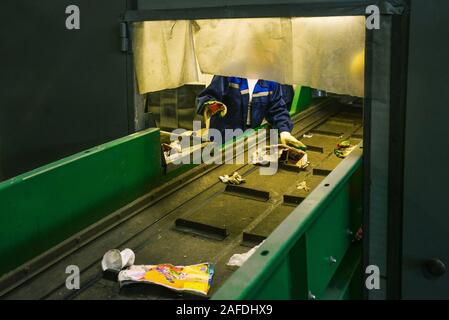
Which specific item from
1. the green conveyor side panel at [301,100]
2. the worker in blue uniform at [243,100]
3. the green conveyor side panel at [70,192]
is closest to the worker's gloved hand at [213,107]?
the worker in blue uniform at [243,100]

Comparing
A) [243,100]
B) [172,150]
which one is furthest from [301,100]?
[172,150]

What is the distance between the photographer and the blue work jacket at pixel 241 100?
382cm

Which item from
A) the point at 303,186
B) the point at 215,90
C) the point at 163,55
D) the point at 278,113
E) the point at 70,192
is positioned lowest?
the point at 303,186

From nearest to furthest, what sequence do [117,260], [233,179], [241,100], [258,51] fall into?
[117,260] → [258,51] → [233,179] → [241,100]

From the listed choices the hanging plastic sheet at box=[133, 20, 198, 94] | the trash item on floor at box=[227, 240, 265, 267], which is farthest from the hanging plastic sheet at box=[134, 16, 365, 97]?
the trash item on floor at box=[227, 240, 265, 267]

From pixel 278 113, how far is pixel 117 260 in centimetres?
209

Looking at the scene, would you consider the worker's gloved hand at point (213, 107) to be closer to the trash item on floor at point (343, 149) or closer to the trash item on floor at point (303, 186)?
the trash item on floor at point (343, 149)

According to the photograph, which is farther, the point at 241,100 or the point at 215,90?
the point at 241,100

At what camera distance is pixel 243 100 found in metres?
3.98

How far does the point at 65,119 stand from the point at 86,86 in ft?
0.69

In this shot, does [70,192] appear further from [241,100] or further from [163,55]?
[241,100]

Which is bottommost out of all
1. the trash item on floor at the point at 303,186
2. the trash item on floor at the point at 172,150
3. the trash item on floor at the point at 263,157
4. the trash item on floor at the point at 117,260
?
the trash item on floor at the point at 117,260

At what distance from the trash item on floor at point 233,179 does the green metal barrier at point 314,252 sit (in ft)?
2.24

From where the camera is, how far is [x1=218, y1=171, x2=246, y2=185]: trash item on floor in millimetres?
2736
